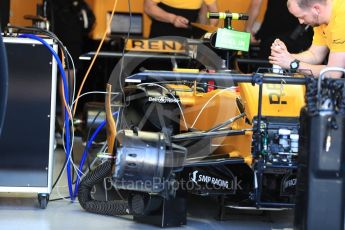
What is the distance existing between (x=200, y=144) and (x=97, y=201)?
29.0 inches

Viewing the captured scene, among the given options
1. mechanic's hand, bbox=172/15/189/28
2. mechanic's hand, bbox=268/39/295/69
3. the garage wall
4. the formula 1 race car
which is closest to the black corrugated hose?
the formula 1 race car

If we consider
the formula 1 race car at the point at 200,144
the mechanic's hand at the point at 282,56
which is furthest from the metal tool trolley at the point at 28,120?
the mechanic's hand at the point at 282,56

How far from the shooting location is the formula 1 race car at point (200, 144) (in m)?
3.93

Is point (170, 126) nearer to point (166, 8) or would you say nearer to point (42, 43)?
point (42, 43)

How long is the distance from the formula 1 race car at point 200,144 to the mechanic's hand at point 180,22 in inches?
72.2

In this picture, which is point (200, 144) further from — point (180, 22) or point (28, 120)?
point (180, 22)

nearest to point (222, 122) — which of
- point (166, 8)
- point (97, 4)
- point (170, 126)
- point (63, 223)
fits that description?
point (170, 126)

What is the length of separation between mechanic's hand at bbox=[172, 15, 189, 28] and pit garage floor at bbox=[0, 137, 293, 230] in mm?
2308

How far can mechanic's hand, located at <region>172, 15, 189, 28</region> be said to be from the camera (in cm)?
713

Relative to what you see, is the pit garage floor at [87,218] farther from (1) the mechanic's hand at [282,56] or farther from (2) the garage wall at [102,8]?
(2) the garage wall at [102,8]

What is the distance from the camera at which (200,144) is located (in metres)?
4.65

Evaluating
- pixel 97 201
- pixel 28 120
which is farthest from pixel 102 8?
pixel 97 201

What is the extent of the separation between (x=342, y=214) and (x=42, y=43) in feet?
7.40

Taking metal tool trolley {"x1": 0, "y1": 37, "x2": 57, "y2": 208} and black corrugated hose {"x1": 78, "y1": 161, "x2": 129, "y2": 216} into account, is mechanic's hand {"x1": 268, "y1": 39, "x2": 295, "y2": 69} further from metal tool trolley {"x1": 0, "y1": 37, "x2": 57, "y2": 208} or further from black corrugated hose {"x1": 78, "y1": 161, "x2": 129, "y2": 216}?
metal tool trolley {"x1": 0, "y1": 37, "x2": 57, "y2": 208}
